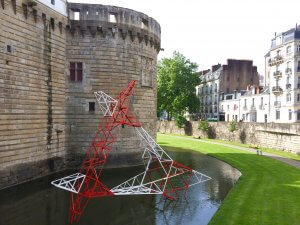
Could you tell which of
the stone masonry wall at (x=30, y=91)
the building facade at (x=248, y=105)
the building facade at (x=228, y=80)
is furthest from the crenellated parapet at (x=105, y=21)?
the building facade at (x=228, y=80)

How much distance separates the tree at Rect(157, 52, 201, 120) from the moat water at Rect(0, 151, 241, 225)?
4187 cm

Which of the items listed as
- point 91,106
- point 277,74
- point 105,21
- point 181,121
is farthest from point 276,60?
point 91,106

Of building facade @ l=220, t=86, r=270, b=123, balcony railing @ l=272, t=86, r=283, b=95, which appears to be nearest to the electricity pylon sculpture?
balcony railing @ l=272, t=86, r=283, b=95

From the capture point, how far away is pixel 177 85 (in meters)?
62.5

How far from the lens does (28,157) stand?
67.5ft

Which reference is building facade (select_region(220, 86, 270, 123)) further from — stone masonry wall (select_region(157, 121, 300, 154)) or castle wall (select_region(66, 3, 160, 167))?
castle wall (select_region(66, 3, 160, 167))

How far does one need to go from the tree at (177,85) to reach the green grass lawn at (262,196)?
34.0 m

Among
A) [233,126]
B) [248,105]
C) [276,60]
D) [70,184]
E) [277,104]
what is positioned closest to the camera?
[70,184]

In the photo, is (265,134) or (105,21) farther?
(265,134)

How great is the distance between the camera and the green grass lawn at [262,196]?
1418 cm

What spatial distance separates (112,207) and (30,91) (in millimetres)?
9517

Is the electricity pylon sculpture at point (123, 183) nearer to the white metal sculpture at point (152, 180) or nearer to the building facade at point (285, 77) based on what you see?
the white metal sculpture at point (152, 180)

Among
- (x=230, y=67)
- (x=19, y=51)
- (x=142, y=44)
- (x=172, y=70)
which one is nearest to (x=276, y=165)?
(x=142, y=44)

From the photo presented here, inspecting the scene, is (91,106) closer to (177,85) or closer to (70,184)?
(70,184)
